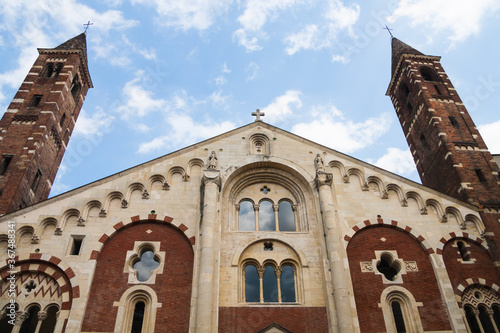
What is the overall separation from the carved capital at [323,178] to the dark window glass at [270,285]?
15.3ft

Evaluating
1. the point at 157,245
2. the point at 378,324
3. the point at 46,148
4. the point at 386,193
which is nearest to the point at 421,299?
the point at 378,324

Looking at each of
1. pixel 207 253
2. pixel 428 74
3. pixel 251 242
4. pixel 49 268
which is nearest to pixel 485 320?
pixel 251 242

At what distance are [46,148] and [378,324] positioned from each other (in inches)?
793

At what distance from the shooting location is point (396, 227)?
18141mm

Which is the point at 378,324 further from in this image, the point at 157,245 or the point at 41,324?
the point at 41,324

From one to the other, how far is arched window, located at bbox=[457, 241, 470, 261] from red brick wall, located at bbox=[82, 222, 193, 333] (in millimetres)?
12353

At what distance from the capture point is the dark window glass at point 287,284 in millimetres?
16373

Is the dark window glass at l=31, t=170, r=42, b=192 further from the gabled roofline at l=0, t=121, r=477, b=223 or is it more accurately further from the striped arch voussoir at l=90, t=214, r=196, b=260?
the striped arch voussoir at l=90, t=214, r=196, b=260

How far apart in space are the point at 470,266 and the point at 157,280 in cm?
1379

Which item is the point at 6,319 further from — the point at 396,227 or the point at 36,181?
the point at 396,227

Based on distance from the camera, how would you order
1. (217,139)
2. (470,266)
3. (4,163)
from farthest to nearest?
(217,139), (4,163), (470,266)

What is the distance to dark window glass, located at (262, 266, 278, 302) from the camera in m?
16.2

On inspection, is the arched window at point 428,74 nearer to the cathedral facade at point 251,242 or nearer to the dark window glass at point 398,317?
the cathedral facade at point 251,242

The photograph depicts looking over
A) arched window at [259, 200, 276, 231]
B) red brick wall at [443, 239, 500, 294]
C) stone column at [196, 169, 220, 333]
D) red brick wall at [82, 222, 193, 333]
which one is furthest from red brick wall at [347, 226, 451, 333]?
red brick wall at [82, 222, 193, 333]
